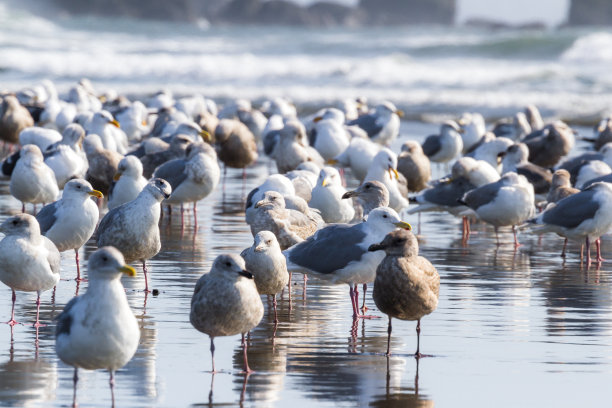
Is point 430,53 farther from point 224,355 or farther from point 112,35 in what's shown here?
point 224,355

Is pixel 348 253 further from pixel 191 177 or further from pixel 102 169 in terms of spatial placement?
pixel 102 169

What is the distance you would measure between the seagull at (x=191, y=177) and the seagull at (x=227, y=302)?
21.0ft

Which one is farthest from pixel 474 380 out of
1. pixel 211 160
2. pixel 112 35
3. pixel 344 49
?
pixel 112 35

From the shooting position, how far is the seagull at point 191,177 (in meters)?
13.9

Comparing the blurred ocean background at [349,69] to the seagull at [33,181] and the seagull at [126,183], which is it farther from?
the seagull at [33,181]

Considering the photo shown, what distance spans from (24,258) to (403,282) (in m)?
2.74

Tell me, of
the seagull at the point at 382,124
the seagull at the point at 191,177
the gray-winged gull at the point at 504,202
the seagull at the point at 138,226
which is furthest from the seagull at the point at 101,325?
the seagull at the point at 382,124

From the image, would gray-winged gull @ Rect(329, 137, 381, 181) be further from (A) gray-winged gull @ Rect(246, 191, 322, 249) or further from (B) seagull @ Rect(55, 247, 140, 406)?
(B) seagull @ Rect(55, 247, 140, 406)

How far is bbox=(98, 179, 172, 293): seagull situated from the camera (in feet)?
32.6

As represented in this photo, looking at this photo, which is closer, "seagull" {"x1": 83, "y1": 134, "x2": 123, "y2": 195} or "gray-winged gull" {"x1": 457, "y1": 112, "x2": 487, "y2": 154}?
"seagull" {"x1": 83, "y1": 134, "x2": 123, "y2": 195}

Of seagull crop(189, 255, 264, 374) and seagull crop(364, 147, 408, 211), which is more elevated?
seagull crop(364, 147, 408, 211)

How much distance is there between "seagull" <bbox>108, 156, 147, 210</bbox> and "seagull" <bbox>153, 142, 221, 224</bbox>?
1.06 metres

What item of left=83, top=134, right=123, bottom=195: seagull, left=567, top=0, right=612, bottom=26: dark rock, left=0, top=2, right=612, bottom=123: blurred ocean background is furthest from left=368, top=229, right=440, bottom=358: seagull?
left=567, top=0, right=612, bottom=26: dark rock

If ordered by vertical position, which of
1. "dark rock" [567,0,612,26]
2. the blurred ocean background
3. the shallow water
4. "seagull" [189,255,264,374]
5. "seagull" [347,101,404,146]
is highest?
"dark rock" [567,0,612,26]
